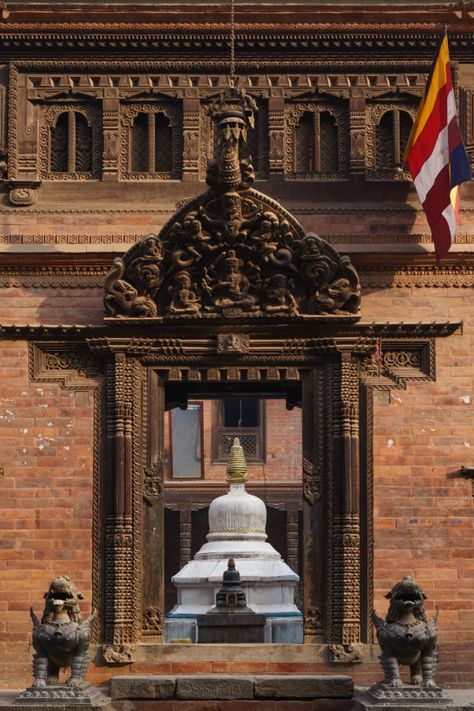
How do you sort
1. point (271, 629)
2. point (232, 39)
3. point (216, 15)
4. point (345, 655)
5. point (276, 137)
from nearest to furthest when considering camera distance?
point (345, 655), point (232, 39), point (216, 15), point (276, 137), point (271, 629)

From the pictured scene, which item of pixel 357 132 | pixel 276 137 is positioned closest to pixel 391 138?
pixel 357 132

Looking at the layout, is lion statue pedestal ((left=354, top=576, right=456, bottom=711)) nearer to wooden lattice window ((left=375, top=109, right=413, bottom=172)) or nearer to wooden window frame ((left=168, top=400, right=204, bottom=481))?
wooden lattice window ((left=375, top=109, right=413, bottom=172))

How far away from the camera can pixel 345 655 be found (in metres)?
22.2

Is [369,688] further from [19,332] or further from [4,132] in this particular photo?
[4,132]

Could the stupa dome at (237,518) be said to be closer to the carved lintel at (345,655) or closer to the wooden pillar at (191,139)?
the carved lintel at (345,655)

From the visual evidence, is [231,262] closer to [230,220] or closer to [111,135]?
[230,220]

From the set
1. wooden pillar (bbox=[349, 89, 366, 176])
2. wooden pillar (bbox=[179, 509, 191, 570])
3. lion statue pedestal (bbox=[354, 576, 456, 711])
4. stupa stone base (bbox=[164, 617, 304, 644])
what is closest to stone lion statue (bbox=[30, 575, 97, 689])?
lion statue pedestal (bbox=[354, 576, 456, 711])

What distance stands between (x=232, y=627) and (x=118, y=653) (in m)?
4.99

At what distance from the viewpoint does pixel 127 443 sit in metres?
22.8

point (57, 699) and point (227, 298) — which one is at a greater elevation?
point (227, 298)

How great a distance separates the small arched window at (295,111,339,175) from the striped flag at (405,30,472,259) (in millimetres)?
1331

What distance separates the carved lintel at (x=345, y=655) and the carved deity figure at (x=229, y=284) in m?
4.65

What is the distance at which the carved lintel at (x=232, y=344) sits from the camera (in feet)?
75.2

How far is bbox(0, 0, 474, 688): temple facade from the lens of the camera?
A: 22.6m
